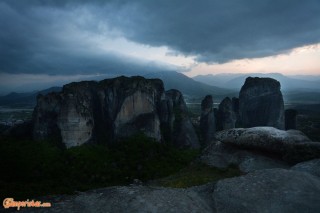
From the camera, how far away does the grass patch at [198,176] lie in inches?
543

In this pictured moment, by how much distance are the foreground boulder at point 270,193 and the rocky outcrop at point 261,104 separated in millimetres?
79483

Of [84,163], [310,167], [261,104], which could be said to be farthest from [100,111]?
[310,167]

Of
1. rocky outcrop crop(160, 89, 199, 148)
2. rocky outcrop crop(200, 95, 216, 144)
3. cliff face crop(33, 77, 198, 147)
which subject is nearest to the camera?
cliff face crop(33, 77, 198, 147)

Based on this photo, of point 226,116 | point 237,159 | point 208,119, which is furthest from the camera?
point 226,116

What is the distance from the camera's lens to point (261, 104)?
89562 mm

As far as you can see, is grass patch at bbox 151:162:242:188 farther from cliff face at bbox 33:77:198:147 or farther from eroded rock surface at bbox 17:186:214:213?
cliff face at bbox 33:77:198:147

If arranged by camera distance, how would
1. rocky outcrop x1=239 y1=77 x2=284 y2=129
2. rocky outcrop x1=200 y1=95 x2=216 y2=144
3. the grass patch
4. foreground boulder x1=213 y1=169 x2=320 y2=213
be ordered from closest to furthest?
foreground boulder x1=213 y1=169 x2=320 y2=213 < the grass patch < rocky outcrop x1=200 y1=95 x2=216 y2=144 < rocky outcrop x1=239 y1=77 x2=284 y2=129

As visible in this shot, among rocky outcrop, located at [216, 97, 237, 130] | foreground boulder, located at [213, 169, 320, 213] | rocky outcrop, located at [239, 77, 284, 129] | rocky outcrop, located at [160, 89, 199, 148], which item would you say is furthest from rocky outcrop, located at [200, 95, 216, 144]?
foreground boulder, located at [213, 169, 320, 213]

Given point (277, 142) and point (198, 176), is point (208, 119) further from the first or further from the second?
point (198, 176)

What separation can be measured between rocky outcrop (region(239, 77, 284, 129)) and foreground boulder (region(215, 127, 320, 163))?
73.3 m

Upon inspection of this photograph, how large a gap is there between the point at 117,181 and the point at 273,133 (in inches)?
1536

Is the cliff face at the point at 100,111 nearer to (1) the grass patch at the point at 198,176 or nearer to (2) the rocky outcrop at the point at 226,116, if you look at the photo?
(2) the rocky outcrop at the point at 226,116

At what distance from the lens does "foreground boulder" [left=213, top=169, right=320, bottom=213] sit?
922 centimetres

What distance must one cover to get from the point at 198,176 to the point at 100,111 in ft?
203
